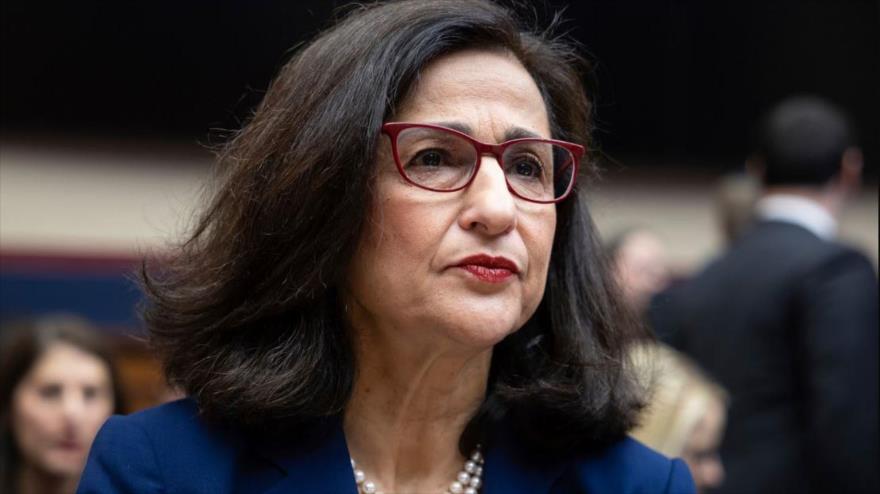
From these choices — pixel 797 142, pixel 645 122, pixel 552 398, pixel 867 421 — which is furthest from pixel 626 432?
pixel 645 122

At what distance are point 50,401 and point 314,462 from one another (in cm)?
199

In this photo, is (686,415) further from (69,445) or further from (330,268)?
(330,268)

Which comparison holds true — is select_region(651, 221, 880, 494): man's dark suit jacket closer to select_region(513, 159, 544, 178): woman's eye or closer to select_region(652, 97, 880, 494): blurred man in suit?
select_region(652, 97, 880, 494): blurred man in suit

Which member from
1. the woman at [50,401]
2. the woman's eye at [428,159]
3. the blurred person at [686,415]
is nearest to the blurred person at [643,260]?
the blurred person at [686,415]

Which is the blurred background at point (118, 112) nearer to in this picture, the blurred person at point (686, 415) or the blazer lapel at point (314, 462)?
the blurred person at point (686, 415)

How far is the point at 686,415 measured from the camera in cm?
443

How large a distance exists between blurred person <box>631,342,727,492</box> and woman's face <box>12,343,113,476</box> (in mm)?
1579

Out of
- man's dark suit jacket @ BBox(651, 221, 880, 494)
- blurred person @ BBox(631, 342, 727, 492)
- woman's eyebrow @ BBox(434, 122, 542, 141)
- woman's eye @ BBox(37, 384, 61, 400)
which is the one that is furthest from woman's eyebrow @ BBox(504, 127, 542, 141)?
woman's eye @ BBox(37, 384, 61, 400)

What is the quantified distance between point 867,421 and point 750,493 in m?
0.44

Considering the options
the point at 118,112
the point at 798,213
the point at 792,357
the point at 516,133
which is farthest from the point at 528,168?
the point at 118,112

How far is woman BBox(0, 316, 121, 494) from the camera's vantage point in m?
4.17

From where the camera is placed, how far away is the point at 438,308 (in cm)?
241

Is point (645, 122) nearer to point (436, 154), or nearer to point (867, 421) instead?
point (867, 421)

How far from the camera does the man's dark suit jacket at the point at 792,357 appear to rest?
4.28m
